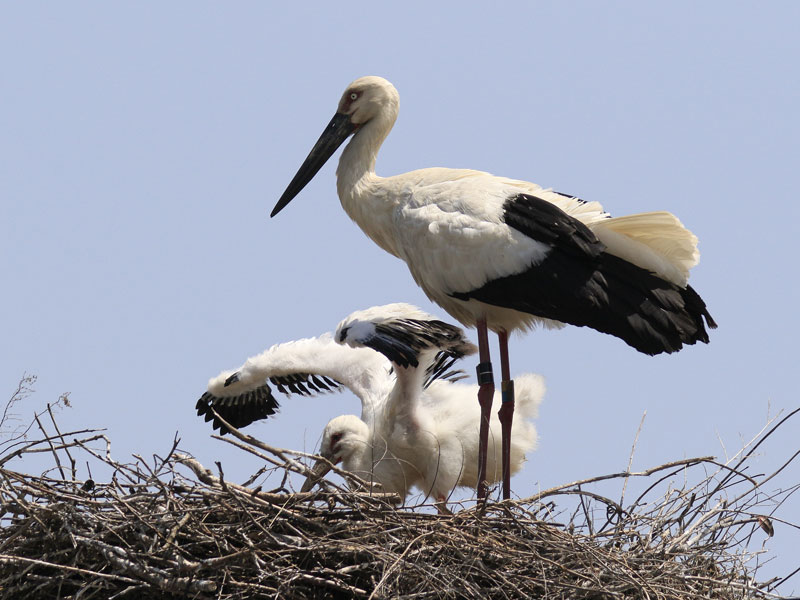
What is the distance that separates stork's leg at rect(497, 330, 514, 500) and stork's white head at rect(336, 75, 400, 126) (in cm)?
151

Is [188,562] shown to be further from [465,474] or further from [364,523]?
[465,474]

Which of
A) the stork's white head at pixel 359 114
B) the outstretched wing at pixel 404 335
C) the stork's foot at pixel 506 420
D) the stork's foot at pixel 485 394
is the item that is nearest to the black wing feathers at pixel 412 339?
the outstretched wing at pixel 404 335

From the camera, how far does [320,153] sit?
28.7 ft

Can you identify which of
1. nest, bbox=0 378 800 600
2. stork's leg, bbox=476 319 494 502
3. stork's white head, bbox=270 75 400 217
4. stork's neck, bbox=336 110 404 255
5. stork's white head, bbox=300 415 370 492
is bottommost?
nest, bbox=0 378 800 600

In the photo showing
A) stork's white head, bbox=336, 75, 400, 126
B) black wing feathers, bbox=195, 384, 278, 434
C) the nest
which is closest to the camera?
the nest

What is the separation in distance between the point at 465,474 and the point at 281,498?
2.39 meters

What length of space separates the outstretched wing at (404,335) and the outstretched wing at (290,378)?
504mm

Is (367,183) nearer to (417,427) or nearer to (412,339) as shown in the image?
(412,339)

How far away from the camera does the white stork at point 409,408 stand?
27.0 ft

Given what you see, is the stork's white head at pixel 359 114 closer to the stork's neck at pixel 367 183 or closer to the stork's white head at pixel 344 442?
the stork's neck at pixel 367 183

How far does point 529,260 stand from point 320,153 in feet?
6.15

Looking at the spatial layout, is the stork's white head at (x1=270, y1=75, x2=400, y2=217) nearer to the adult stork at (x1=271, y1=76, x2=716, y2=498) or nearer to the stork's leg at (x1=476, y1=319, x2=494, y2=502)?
the adult stork at (x1=271, y1=76, x2=716, y2=498)

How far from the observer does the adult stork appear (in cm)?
732

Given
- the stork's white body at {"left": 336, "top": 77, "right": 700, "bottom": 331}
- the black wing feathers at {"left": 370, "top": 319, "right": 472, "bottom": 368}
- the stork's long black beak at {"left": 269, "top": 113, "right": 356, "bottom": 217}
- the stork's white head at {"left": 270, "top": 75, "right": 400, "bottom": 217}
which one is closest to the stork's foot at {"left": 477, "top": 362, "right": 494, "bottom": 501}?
the stork's white body at {"left": 336, "top": 77, "right": 700, "bottom": 331}
